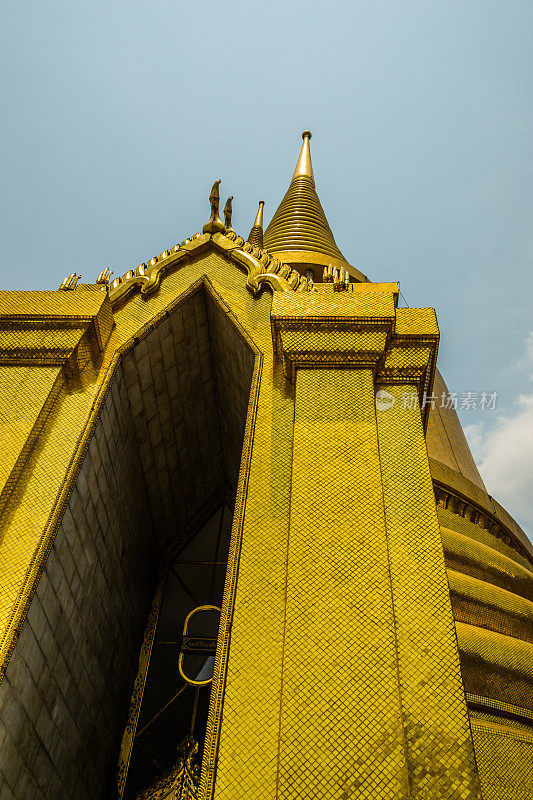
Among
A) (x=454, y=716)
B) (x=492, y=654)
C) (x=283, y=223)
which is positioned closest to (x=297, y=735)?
(x=454, y=716)

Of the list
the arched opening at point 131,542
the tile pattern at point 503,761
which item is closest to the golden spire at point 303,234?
the arched opening at point 131,542

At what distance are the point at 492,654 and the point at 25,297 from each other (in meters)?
5.41

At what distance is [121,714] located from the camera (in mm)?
6359

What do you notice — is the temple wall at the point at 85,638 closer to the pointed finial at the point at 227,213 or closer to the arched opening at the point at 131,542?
the arched opening at the point at 131,542

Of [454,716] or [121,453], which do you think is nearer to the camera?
[454,716]

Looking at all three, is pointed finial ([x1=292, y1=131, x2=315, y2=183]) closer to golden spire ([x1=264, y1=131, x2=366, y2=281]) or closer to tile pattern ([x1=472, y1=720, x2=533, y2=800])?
golden spire ([x1=264, y1=131, x2=366, y2=281])

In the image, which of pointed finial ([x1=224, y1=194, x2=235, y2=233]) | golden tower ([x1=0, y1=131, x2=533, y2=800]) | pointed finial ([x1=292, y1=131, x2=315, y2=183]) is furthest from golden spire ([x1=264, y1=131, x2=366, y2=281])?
golden tower ([x1=0, y1=131, x2=533, y2=800])

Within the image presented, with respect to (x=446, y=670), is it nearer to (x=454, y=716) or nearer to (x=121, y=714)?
(x=454, y=716)

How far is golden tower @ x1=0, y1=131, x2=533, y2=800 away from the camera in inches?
129

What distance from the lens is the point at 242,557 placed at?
405cm

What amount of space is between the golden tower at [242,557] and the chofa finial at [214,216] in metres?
0.03

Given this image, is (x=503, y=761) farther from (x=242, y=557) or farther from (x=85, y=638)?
(x=85, y=638)

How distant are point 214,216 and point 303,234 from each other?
25.3 feet

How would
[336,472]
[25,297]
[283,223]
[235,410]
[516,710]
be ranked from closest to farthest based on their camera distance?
[336,472], [516,710], [25,297], [235,410], [283,223]
